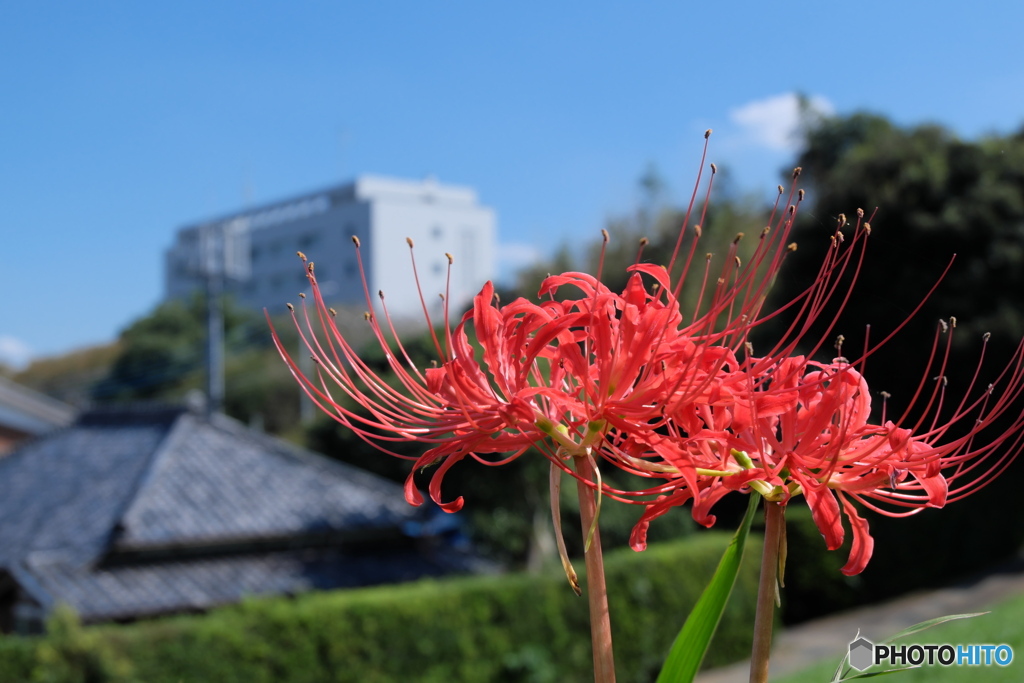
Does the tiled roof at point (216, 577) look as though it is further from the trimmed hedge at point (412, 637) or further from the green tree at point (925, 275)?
the green tree at point (925, 275)

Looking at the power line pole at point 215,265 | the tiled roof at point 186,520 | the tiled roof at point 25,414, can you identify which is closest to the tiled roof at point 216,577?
the tiled roof at point 186,520

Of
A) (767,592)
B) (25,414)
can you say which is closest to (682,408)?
(767,592)

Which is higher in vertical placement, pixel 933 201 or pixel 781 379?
→ pixel 781 379

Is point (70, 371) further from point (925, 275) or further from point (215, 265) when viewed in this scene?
point (925, 275)

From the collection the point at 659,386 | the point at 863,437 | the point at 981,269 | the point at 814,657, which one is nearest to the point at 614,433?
the point at 659,386

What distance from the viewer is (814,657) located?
9.34m

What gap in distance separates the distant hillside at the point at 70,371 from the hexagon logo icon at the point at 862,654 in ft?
124

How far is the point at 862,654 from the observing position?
3.76 feet

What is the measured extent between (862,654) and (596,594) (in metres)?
0.51

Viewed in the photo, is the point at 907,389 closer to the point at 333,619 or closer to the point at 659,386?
the point at 333,619

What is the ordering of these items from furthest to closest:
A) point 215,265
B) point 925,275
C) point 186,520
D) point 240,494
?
point 215,265 → point 240,494 → point 186,520 → point 925,275

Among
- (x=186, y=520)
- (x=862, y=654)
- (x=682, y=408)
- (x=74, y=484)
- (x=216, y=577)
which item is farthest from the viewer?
(x=74, y=484)

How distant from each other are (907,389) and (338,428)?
31.5ft

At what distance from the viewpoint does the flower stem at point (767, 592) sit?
2.80 feet
